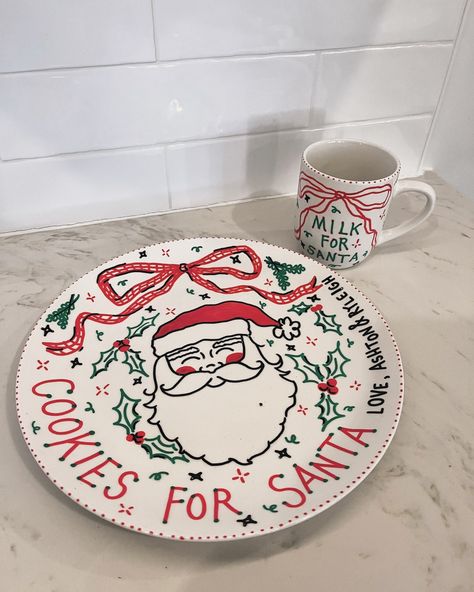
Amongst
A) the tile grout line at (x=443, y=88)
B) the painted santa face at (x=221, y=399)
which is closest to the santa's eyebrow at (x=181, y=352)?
the painted santa face at (x=221, y=399)

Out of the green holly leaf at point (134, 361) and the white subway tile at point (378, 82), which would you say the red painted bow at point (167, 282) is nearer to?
the green holly leaf at point (134, 361)

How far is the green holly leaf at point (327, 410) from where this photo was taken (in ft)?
1.59

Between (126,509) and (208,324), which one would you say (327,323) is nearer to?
(208,324)

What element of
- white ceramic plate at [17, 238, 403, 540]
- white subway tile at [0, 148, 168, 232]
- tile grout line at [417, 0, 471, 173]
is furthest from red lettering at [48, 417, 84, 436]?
tile grout line at [417, 0, 471, 173]

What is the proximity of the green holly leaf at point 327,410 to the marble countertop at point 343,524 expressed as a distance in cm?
6

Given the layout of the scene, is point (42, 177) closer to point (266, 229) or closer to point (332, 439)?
point (266, 229)

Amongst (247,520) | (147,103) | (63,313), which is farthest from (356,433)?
(147,103)

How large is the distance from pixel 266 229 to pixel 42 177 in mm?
304

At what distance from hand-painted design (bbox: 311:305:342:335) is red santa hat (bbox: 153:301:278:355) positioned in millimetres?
49

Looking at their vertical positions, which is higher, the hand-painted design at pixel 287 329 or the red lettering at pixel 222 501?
the hand-painted design at pixel 287 329

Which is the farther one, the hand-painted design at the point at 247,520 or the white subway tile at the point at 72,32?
the white subway tile at the point at 72,32

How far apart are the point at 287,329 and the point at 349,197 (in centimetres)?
16

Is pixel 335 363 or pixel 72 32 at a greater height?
pixel 72 32

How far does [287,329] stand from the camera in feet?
1.88
